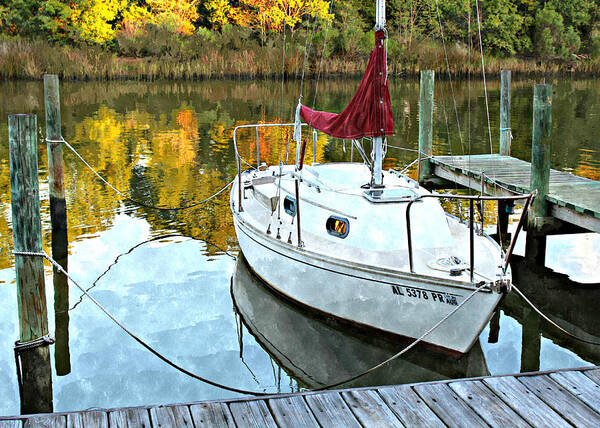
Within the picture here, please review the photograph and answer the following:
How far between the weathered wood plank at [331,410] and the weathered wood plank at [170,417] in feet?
3.31

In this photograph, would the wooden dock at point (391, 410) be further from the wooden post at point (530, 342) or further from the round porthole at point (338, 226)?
the round porthole at point (338, 226)

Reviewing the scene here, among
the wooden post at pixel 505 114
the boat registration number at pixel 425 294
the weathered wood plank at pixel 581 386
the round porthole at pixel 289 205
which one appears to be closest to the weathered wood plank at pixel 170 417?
the weathered wood plank at pixel 581 386

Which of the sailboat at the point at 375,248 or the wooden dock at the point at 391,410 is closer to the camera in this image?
the wooden dock at the point at 391,410

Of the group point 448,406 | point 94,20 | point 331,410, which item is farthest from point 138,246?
point 94,20

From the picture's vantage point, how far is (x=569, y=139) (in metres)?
26.0

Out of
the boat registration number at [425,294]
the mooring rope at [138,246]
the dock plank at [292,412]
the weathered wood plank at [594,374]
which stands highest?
the boat registration number at [425,294]

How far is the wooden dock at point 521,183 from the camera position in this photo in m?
10.4

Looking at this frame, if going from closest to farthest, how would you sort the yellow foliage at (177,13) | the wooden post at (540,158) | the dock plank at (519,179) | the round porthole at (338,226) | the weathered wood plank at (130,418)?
1. the weathered wood plank at (130,418)
2. the round porthole at (338,226)
3. the dock plank at (519,179)
4. the wooden post at (540,158)
5. the yellow foliage at (177,13)

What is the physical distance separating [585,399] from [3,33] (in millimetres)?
50159

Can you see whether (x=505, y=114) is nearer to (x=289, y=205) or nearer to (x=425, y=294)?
(x=289, y=205)

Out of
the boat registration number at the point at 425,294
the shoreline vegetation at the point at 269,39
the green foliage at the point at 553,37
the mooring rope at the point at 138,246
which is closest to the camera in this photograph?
the boat registration number at the point at 425,294

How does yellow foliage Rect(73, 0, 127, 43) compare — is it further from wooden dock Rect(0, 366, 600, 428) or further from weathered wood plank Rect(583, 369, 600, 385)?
weathered wood plank Rect(583, 369, 600, 385)

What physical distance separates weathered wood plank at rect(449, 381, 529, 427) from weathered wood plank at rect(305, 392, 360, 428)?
1.01 m

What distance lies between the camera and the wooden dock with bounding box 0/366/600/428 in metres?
5.73
